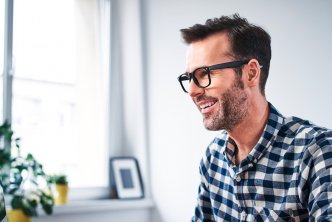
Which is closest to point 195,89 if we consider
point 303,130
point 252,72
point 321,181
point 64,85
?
point 252,72

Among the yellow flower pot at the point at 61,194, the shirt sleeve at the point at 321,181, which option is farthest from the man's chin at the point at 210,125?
the yellow flower pot at the point at 61,194

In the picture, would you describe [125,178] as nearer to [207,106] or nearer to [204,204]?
[204,204]

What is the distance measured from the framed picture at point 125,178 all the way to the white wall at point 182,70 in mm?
131

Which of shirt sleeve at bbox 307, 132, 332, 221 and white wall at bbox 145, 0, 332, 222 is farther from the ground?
white wall at bbox 145, 0, 332, 222

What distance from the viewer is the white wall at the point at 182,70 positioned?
220 cm

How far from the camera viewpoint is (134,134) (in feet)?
11.3

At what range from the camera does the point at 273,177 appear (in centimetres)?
142

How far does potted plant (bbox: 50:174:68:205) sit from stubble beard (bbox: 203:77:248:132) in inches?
66.3

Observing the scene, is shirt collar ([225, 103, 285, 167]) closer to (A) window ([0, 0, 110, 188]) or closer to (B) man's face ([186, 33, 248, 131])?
(B) man's face ([186, 33, 248, 131])

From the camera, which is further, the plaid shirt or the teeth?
the teeth

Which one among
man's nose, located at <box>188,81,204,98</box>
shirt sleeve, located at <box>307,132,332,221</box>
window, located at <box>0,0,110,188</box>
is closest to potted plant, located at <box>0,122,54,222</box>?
window, located at <box>0,0,110,188</box>

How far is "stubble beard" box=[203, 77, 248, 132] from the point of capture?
1.50 meters

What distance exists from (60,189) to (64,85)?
77 cm

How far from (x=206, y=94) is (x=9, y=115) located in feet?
5.75
